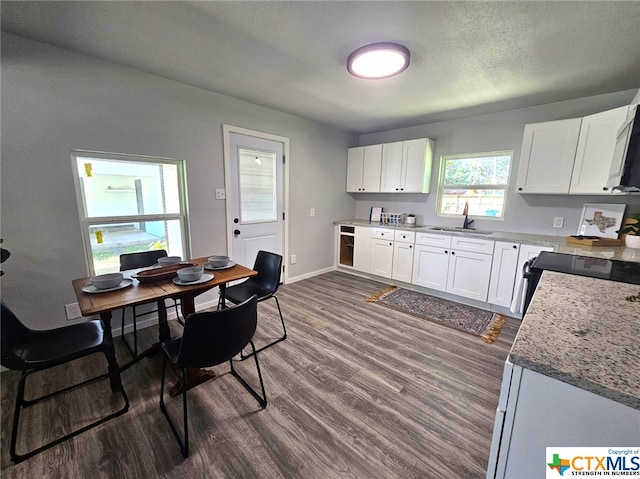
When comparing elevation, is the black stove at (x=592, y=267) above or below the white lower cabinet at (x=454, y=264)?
above

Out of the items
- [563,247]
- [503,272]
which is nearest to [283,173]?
[503,272]

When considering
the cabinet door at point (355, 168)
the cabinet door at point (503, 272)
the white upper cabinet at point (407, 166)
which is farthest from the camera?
the cabinet door at point (355, 168)

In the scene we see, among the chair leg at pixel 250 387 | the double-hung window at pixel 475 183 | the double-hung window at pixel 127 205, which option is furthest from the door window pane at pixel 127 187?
the double-hung window at pixel 475 183

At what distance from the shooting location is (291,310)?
3006 millimetres

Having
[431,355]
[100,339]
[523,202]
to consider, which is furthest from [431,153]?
[100,339]

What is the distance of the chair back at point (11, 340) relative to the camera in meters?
1.27

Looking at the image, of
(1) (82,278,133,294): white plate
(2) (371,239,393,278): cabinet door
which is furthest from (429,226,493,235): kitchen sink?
(1) (82,278,133,294): white plate

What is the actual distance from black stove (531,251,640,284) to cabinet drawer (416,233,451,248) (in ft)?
4.01

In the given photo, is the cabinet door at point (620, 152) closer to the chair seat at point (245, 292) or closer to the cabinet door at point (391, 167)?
the cabinet door at point (391, 167)

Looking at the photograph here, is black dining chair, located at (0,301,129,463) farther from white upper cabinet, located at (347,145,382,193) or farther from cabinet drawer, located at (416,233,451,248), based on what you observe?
white upper cabinet, located at (347,145,382,193)

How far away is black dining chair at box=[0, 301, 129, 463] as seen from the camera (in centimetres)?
131

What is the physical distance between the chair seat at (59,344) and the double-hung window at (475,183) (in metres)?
4.04

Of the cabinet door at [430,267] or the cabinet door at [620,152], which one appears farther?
the cabinet door at [430,267]

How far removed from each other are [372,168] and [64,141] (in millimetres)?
3626
